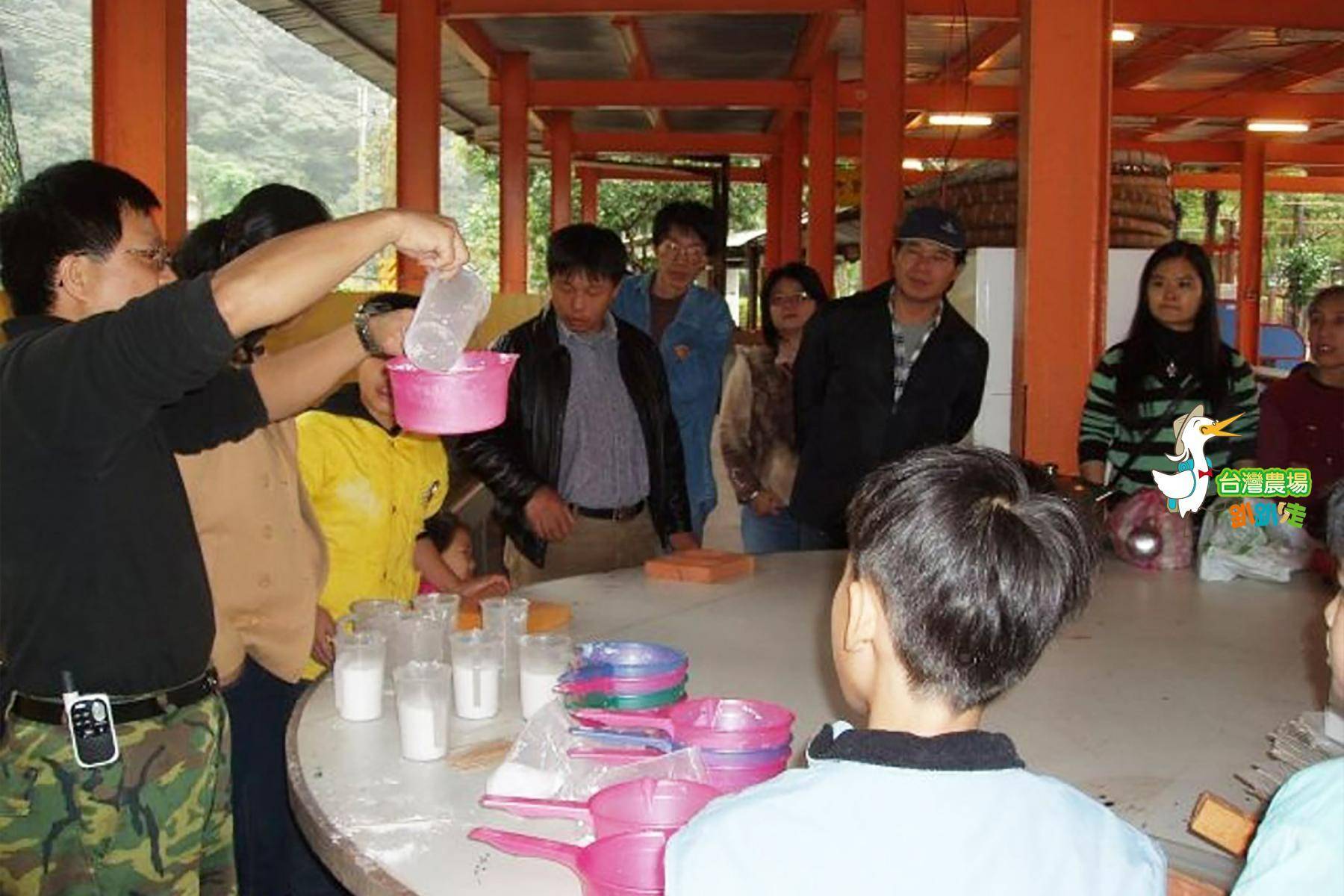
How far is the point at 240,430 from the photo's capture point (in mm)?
2082

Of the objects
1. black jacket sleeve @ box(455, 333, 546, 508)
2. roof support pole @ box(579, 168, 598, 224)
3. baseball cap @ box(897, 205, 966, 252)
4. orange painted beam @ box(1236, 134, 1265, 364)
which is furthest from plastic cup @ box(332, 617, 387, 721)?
roof support pole @ box(579, 168, 598, 224)

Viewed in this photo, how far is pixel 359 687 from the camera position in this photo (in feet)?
6.81

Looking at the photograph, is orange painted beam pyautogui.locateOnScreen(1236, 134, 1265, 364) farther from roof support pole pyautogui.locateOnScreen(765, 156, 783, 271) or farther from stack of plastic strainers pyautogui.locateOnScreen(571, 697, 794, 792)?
stack of plastic strainers pyautogui.locateOnScreen(571, 697, 794, 792)

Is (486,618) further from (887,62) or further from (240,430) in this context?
(887,62)

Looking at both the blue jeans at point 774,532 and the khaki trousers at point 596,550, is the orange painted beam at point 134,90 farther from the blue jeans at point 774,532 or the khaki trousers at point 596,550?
the blue jeans at point 774,532

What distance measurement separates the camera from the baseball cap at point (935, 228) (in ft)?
13.1

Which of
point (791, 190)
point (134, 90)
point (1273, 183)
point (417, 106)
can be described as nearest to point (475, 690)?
point (134, 90)

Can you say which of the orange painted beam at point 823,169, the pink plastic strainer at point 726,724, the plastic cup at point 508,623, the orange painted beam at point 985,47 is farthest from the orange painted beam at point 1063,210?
the orange painted beam at point 823,169

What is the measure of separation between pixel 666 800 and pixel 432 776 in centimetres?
47

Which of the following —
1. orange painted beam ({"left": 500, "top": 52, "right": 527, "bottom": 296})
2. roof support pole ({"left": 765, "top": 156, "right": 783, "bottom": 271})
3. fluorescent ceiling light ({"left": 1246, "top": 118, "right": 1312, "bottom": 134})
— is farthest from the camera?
roof support pole ({"left": 765, "top": 156, "right": 783, "bottom": 271})

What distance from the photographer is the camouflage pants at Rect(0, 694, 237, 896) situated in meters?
1.78

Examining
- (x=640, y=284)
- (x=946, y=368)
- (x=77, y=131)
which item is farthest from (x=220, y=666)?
(x=77, y=131)

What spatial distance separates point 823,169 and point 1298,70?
4809 mm

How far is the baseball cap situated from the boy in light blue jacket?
9.13ft
